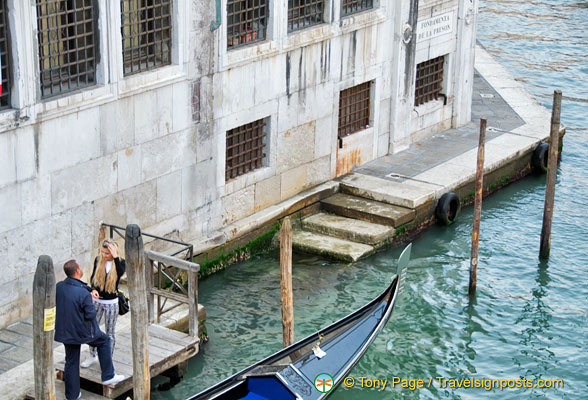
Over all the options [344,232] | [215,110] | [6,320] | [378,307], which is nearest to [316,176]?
[344,232]

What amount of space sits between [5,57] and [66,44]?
3.32 feet

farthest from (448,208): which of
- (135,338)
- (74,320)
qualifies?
(74,320)

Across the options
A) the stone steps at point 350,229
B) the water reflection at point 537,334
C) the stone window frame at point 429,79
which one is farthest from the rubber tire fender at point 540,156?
the stone steps at point 350,229

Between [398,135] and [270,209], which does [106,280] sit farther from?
[398,135]

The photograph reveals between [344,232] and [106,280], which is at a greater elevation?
[106,280]

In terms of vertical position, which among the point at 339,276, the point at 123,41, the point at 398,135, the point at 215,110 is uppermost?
the point at 123,41

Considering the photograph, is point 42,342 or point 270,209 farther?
point 270,209

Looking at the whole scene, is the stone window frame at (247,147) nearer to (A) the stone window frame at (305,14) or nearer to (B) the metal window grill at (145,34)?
(A) the stone window frame at (305,14)

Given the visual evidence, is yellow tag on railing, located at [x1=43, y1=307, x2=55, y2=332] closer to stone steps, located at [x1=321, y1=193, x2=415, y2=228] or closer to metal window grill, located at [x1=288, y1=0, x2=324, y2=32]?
metal window grill, located at [x1=288, y1=0, x2=324, y2=32]

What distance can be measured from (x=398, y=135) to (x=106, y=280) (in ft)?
30.2

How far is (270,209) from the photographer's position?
17.0 m

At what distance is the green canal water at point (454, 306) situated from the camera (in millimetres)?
13773

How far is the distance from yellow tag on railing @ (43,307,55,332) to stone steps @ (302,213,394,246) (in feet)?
24.8

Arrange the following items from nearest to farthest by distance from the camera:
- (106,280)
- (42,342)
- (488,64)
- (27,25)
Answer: (42,342)
(106,280)
(27,25)
(488,64)
